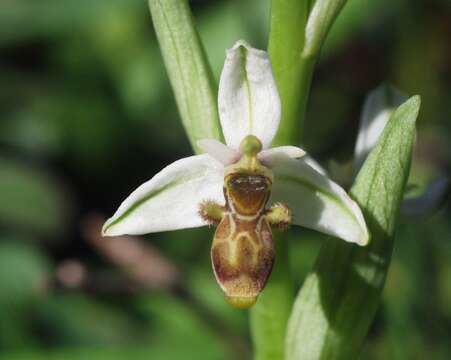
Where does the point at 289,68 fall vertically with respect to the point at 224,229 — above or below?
above

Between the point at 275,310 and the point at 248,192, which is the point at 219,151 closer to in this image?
the point at 248,192

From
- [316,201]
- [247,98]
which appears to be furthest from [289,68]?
[316,201]

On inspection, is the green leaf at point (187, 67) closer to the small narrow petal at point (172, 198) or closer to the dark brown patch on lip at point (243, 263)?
the small narrow petal at point (172, 198)

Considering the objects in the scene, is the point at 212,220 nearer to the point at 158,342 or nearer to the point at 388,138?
the point at 388,138

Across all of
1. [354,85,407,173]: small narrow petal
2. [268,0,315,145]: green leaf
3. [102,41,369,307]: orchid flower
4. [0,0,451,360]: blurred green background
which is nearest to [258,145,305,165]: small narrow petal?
[102,41,369,307]: orchid flower

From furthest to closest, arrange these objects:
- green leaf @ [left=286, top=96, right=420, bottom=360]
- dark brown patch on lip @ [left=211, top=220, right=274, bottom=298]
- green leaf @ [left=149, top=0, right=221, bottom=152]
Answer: green leaf @ [left=149, top=0, right=221, bottom=152]
green leaf @ [left=286, top=96, right=420, bottom=360]
dark brown patch on lip @ [left=211, top=220, right=274, bottom=298]

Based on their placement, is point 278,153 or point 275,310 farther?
point 275,310

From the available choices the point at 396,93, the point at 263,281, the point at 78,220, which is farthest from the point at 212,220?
the point at 78,220

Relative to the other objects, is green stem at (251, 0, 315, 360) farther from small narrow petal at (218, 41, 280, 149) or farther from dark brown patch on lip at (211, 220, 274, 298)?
dark brown patch on lip at (211, 220, 274, 298)
